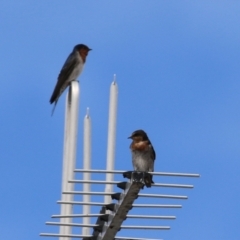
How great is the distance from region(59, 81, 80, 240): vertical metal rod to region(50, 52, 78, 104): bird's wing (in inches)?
142

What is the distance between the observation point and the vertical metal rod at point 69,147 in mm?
8234

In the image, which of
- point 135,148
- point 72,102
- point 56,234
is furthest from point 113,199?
point 135,148

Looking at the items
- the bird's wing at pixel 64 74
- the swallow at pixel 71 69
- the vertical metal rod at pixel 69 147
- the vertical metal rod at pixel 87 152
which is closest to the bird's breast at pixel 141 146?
the swallow at pixel 71 69

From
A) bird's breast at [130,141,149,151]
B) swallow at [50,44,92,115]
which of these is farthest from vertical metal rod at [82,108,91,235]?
swallow at [50,44,92,115]

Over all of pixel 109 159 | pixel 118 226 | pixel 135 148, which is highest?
pixel 135 148

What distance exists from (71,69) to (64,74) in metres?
0.26

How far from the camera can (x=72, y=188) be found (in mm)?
8148

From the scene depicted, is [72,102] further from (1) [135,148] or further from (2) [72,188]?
(1) [135,148]

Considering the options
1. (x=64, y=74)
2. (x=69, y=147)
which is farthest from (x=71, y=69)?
(x=69, y=147)

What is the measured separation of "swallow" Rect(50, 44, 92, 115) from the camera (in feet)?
42.1

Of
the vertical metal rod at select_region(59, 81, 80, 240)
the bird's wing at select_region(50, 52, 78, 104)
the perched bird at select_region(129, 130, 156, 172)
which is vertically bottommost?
the vertical metal rod at select_region(59, 81, 80, 240)

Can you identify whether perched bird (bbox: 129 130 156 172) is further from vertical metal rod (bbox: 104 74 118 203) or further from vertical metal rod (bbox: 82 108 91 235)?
vertical metal rod (bbox: 104 74 118 203)

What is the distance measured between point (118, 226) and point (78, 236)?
0.55m

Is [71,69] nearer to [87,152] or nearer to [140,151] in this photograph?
[140,151]
